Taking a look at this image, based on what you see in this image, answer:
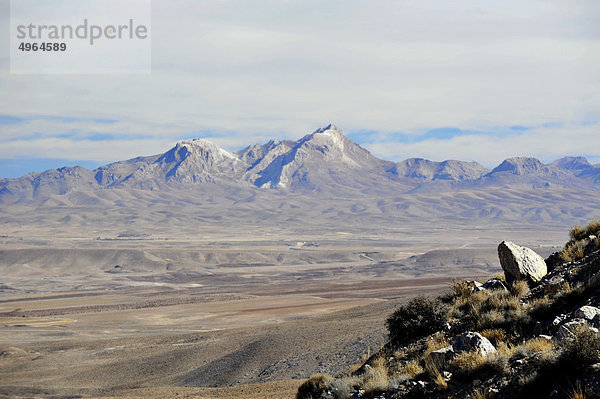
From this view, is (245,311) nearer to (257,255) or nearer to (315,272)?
(315,272)

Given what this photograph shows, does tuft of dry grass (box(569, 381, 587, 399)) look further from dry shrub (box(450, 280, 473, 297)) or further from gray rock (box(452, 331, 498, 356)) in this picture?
dry shrub (box(450, 280, 473, 297))

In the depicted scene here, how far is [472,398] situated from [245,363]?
28.9m

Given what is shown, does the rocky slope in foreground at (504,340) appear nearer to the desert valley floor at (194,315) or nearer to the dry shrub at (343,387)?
the dry shrub at (343,387)

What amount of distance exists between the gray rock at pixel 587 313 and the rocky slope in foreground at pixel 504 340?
16 millimetres

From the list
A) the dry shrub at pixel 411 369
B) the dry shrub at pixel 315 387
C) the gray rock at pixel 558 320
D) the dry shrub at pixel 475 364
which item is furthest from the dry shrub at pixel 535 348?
the dry shrub at pixel 315 387

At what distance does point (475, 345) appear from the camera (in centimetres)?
1096

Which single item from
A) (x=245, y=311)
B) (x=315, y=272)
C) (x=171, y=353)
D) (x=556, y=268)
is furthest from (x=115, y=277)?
(x=556, y=268)

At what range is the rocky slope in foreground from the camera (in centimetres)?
878

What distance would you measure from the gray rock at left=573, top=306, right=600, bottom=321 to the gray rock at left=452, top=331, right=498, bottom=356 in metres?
1.59

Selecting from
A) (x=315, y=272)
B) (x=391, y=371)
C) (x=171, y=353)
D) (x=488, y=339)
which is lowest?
(x=315, y=272)

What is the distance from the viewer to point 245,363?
36.9 meters

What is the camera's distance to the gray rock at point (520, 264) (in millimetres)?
15073

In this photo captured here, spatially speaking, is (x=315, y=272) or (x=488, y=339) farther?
(x=315, y=272)

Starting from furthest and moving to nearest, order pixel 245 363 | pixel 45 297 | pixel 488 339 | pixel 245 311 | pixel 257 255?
pixel 257 255 → pixel 45 297 → pixel 245 311 → pixel 245 363 → pixel 488 339
